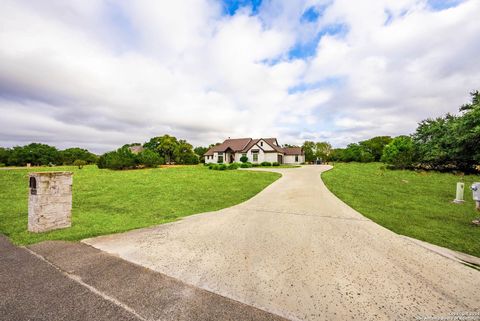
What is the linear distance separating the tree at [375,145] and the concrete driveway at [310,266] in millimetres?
60815

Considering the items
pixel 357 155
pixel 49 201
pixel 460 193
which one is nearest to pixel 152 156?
pixel 49 201

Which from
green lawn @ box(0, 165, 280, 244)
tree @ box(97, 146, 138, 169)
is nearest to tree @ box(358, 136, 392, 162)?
green lawn @ box(0, 165, 280, 244)

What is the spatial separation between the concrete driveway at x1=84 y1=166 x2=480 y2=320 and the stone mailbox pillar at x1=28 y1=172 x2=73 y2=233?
1776 millimetres

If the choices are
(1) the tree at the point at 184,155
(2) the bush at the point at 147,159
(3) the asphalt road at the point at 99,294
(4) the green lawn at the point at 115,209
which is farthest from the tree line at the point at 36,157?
(3) the asphalt road at the point at 99,294

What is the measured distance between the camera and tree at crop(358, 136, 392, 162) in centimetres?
5625

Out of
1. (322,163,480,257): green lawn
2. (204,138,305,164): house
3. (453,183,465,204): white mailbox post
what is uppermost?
(204,138,305,164): house

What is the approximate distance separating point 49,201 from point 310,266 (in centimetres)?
695

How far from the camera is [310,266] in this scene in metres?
3.78

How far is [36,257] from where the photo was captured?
3982 millimetres

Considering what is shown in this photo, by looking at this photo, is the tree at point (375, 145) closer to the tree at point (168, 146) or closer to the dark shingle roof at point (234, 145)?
the dark shingle roof at point (234, 145)

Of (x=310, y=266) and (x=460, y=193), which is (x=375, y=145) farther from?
(x=310, y=266)

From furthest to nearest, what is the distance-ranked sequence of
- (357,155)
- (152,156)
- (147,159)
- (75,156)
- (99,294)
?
(357,155), (75,156), (152,156), (147,159), (99,294)

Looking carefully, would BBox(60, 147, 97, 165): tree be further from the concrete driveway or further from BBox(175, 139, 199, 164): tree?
the concrete driveway

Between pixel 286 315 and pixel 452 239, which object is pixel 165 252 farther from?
pixel 452 239
